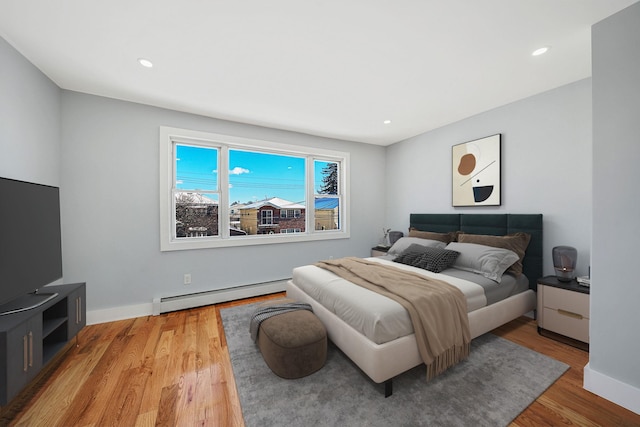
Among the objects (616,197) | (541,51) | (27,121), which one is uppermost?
(541,51)

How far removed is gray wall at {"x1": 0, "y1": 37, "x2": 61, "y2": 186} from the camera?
6.18ft

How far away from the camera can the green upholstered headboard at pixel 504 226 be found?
8.89 feet

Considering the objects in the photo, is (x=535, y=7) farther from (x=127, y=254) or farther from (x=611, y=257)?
(x=127, y=254)

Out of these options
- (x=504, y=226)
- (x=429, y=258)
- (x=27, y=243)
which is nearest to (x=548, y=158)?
(x=504, y=226)

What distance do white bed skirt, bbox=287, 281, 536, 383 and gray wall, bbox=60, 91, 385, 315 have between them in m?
1.77

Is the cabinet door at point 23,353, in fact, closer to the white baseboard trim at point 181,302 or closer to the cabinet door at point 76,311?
the cabinet door at point 76,311

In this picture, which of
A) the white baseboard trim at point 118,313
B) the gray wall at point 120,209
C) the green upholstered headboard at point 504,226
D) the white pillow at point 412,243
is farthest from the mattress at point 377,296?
the white baseboard trim at point 118,313

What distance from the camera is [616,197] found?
160 centimetres

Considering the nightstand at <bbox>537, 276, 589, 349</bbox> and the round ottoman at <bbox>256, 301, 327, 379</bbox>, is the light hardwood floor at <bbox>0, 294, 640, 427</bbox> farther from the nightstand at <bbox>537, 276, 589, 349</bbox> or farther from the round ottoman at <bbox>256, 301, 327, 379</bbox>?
the round ottoman at <bbox>256, 301, 327, 379</bbox>

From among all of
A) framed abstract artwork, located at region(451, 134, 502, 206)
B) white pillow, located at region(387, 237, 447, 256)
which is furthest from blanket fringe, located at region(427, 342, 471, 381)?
framed abstract artwork, located at region(451, 134, 502, 206)

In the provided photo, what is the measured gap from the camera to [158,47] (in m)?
1.93

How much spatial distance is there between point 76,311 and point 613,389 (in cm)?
415

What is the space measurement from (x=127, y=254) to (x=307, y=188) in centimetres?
261

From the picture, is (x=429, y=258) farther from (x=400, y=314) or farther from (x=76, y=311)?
(x=76, y=311)
